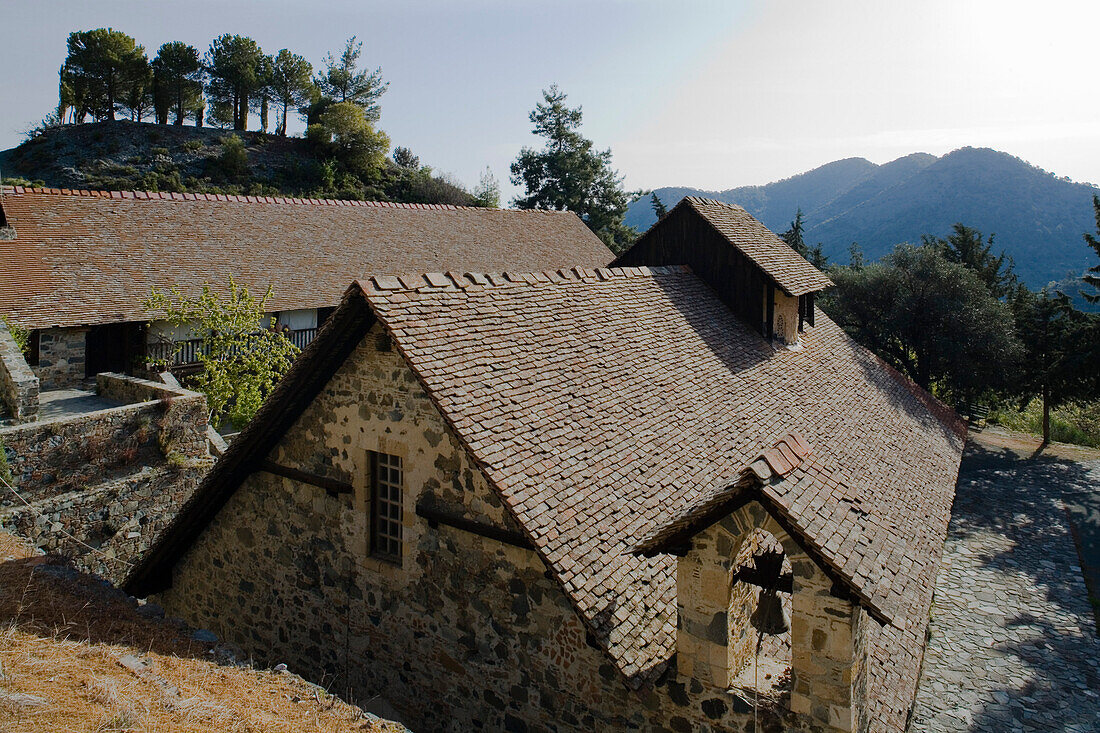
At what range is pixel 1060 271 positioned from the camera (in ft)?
310

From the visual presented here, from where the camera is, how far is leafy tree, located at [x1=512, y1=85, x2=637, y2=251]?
55656 mm

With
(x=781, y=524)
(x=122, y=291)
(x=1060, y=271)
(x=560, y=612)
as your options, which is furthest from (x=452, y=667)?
(x=1060, y=271)

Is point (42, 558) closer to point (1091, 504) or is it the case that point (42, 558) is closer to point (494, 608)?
point (494, 608)

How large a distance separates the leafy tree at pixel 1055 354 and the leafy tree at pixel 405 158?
50.6 metres

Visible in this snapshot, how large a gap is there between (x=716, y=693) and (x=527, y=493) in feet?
8.22

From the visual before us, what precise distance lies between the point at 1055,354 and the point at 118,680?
33.8 metres

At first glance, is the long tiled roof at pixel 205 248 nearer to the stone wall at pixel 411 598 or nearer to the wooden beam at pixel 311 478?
the wooden beam at pixel 311 478

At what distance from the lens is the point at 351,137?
56.9 meters

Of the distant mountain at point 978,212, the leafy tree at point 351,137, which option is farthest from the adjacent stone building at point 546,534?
the distant mountain at point 978,212

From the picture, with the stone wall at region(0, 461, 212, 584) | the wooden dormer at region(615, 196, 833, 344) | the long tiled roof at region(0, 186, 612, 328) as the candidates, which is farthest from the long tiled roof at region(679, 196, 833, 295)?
the long tiled roof at region(0, 186, 612, 328)

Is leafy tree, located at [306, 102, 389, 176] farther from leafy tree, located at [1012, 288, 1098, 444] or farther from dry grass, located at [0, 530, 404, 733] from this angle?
dry grass, located at [0, 530, 404, 733]

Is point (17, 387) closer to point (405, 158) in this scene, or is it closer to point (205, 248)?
point (205, 248)

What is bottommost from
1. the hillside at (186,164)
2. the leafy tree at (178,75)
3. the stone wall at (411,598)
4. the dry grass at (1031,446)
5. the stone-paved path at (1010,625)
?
the stone-paved path at (1010,625)

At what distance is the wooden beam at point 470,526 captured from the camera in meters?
7.16
